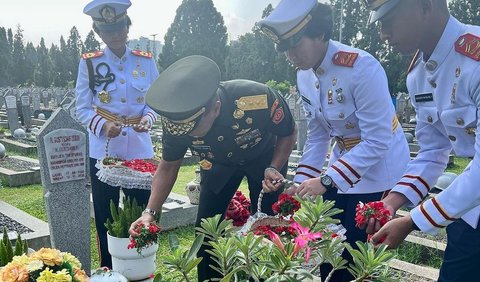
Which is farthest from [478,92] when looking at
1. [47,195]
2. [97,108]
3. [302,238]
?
[47,195]

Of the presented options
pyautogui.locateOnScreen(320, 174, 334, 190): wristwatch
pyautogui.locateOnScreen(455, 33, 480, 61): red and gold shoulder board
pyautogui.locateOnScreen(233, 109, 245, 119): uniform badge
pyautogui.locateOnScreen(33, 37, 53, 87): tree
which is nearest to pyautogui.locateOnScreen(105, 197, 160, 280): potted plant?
pyautogui.locateOnScreen(233, 109, 245, 119): uniform badge

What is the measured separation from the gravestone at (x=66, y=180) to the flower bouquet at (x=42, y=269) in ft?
5.16

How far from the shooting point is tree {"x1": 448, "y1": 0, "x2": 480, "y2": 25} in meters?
30.7

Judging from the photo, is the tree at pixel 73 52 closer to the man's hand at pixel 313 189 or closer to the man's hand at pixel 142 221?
the man's hand at pixel 142 221

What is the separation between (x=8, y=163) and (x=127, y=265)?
729 centimetres

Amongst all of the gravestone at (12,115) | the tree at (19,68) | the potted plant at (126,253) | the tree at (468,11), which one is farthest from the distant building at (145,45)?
the tree at (468,11)

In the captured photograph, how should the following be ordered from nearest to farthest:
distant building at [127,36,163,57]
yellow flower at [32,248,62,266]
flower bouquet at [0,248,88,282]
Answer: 1. flower bouquet at [0,248,88,282]
2. yellow flower at [32,248,62,266]
3. distant building at [127,36,163,57]

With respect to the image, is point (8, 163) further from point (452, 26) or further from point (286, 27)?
point (452, 26)

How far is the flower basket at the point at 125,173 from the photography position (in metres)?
3.51

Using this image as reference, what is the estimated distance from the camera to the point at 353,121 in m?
2.54

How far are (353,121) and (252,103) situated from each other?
2.10 feet

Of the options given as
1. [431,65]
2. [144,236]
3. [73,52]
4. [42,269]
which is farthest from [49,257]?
[73,52]

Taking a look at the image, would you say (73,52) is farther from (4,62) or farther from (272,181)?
(272,181)

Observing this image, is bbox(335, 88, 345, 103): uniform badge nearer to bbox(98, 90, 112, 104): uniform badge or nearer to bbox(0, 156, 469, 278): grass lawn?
bbox(98, 90, 112, 104): uniform badge
